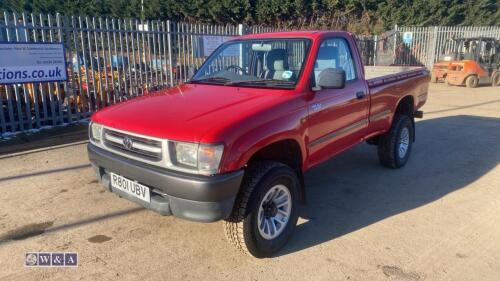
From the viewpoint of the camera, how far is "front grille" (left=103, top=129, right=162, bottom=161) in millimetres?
2871

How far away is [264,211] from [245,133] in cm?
81

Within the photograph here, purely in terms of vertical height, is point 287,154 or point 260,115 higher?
point 260,115

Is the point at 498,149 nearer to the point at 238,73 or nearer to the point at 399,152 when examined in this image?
the point at 399,152

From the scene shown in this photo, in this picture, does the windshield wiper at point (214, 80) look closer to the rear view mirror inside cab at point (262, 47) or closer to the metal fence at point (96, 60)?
the rear view mirror inside cab at point (262, 47)

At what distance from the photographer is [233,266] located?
309 centimetres

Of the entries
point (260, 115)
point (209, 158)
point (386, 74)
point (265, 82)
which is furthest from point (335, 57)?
point (209, 158)

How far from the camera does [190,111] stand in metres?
Result: 3.11

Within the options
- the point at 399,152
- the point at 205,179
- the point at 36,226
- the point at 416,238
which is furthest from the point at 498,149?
the point at 36,226

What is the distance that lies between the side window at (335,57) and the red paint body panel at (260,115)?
79 millimetres

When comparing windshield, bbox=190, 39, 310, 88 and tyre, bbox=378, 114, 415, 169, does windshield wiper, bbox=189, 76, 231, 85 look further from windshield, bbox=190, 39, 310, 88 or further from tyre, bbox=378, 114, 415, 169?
tyre, bbox=378, 114, 415, 169

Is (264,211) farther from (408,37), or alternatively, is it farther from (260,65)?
(408,37)

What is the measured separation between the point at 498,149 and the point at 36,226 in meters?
7.09

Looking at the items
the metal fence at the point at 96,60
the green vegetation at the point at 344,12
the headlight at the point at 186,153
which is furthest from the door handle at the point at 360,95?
the green vegetation at the point at 344,12

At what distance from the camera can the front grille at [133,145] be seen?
2871mm
